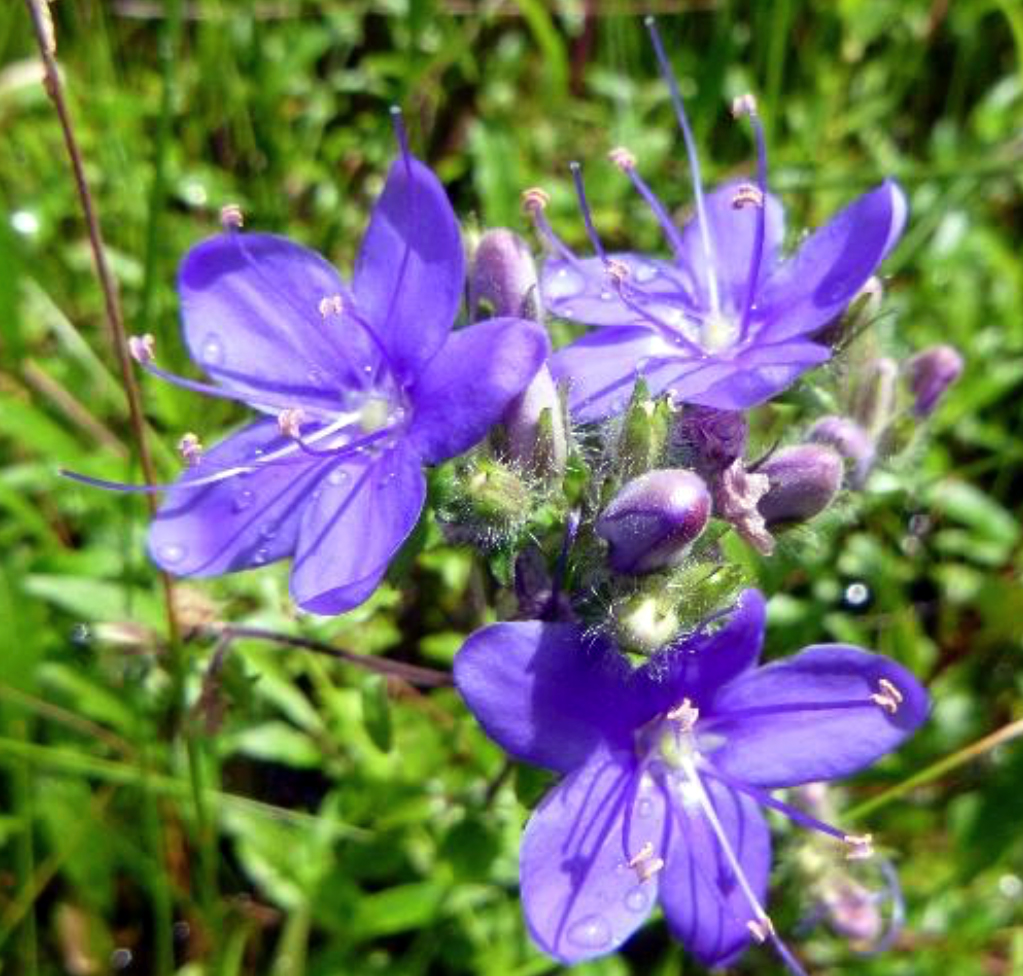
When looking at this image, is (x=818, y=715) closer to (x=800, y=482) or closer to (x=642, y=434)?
(x=800, y=482)


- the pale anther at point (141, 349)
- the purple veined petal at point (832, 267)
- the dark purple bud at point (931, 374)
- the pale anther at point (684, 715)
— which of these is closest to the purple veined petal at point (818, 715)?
the pale anther at point (684, 715)

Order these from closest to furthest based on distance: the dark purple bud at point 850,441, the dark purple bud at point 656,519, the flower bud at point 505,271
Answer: the dark purple bud at point 656,519 → the flower bud at point 505,271 → the dark purple bud at point 850,441

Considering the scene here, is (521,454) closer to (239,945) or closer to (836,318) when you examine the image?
(836,318)

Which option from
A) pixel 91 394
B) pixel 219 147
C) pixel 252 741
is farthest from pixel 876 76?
pixel 252 741

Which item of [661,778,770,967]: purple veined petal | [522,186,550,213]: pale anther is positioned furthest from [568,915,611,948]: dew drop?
[522,186,550,213]: pale anther

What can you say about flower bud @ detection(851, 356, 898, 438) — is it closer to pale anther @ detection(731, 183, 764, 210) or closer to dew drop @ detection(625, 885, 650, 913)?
pale anther @ detection(731, 183, 764, 210)

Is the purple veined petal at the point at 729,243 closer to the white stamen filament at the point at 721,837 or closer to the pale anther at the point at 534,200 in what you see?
the pale anther at the point at 534,200

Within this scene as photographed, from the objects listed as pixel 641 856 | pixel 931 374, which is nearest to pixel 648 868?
pixel 641 856
